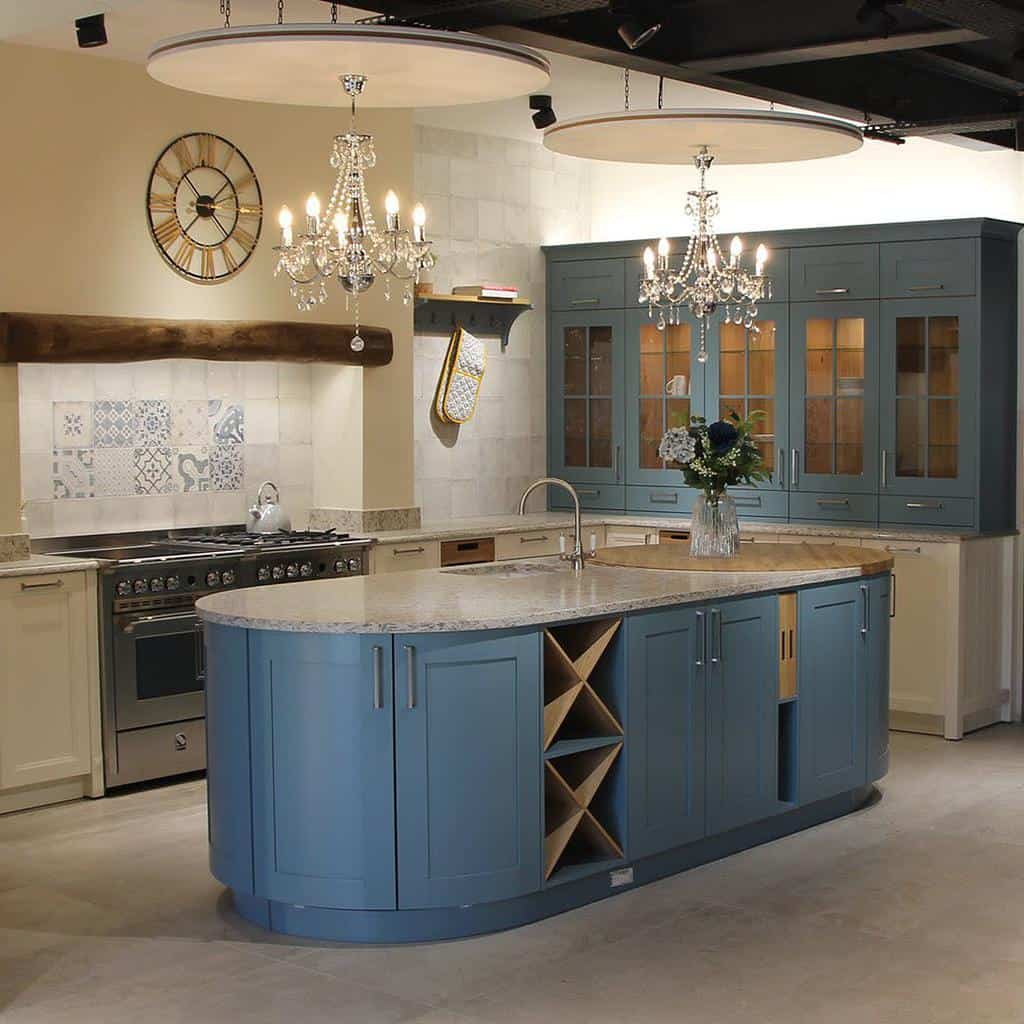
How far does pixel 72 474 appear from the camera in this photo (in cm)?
684

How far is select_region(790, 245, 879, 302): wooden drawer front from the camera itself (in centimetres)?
Result: 780

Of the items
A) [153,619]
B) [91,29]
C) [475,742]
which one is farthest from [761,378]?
[475,742]

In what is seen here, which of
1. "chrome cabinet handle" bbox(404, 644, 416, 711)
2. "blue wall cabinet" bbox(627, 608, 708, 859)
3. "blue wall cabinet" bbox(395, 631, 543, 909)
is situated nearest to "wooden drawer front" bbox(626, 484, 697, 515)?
"blue wall cabinet" bbox(627, 608, 708, 859)

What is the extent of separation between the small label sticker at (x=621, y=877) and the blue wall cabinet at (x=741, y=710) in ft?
1.24

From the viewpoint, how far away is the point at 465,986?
421cm

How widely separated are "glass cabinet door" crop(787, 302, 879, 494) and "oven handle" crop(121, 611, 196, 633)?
10.7 ft

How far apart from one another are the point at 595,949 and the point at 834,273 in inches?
174

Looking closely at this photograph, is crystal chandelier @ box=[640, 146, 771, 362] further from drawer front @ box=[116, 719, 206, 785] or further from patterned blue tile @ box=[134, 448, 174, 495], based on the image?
drawer front @ box=[116, 719, 206, 785]

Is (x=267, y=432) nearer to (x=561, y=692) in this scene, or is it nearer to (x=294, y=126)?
(x=294, y=126)

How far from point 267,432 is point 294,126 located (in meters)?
1.45

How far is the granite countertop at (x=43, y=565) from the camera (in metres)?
5.98

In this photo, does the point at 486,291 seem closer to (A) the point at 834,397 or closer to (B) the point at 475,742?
(A) the point at 834,397

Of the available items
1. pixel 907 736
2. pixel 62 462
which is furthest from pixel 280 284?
pixel 907 736

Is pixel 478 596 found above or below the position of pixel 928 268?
below
